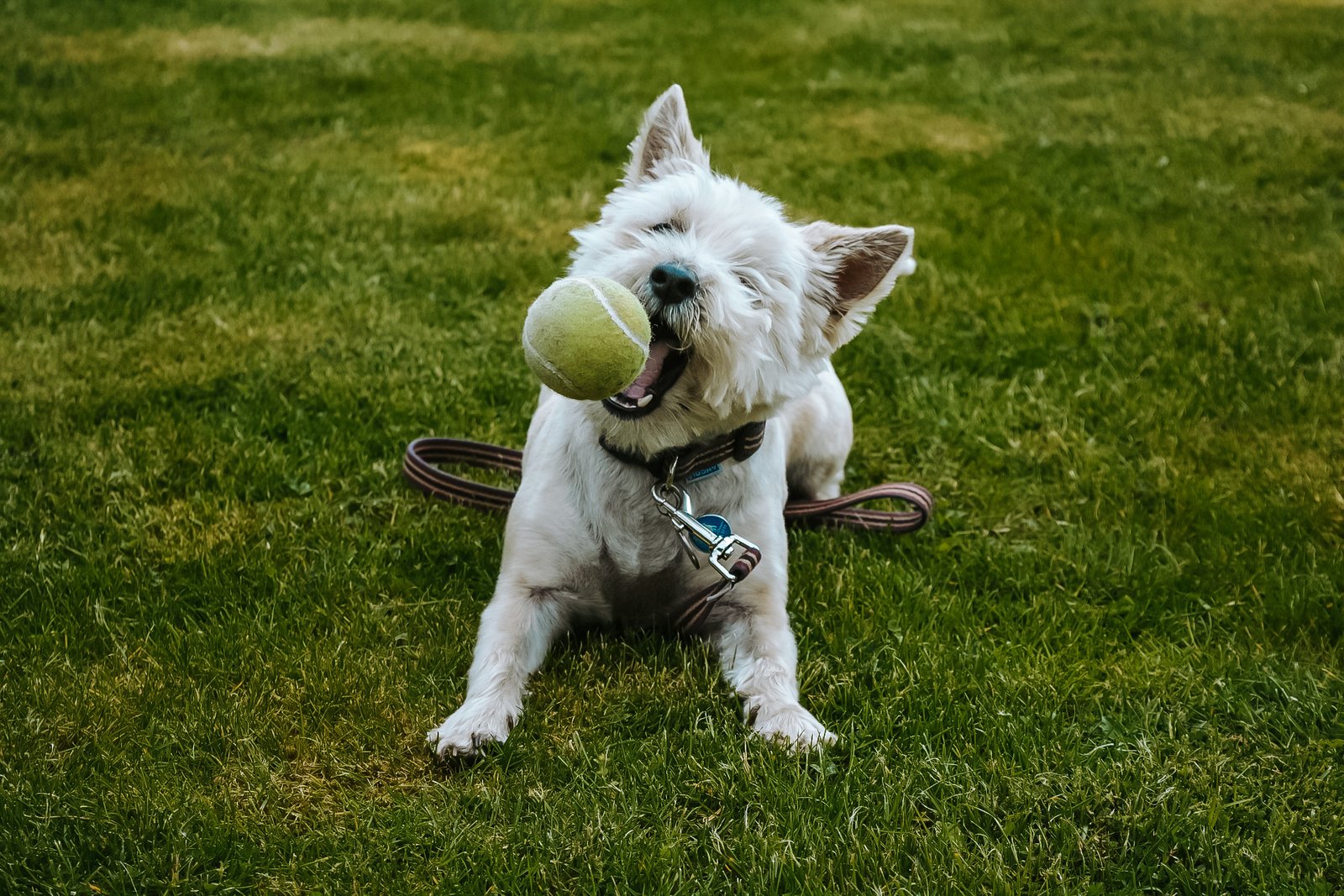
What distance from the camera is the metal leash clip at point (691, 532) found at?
2.99 m

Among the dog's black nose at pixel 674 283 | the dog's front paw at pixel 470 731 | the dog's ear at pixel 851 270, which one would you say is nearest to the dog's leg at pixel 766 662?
the dog's front paw at pixel 470 731

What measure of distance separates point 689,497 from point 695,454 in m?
0.15

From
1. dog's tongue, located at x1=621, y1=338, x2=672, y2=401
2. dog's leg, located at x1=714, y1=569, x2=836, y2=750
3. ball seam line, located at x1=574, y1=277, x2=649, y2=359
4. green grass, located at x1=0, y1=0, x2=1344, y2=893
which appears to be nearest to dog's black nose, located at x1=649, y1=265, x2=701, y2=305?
dog's tongue, located at x1=621, y1=338, x2=672, y2=401

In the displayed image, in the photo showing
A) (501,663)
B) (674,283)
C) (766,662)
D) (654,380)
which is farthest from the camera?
(766,662)

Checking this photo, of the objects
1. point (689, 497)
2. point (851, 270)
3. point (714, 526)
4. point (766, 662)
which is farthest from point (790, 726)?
point (851, 270)

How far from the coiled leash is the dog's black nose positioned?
1.65 ft

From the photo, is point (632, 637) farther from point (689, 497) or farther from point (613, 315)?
point (613, 315)

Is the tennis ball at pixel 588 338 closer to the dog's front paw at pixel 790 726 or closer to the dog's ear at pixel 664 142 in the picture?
the dog's ear at pixel 664 142

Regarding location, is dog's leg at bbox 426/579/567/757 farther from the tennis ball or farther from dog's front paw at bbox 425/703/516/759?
the tennis ball

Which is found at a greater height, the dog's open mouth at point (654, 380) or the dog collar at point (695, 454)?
the dog's open mouth at point (654, 380)

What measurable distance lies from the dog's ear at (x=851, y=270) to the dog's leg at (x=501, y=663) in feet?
3.87

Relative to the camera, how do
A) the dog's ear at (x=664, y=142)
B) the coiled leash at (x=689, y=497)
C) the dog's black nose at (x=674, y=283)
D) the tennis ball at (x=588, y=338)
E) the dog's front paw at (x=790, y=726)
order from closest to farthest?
the tennis ball at (x=588, y=338), the dog's black nose at (x=674, y=283), the dog's front paw at (x=790, y=726), the coiled leash at (x=689, y=497), the dog's ear at (x=664, y=142)

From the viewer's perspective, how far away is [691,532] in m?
3.10

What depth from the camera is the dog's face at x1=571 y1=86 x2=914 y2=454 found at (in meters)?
2.87
